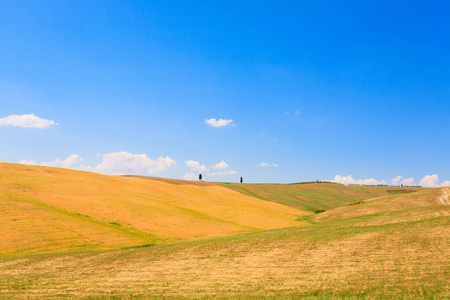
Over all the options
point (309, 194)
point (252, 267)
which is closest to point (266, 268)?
point (252, 267)

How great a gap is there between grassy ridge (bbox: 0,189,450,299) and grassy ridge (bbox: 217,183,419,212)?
67130mm

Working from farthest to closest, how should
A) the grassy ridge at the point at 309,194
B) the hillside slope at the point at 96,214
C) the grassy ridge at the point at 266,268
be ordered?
the grassy ridge at the point at 309,194 → the hillside slope at the point at 96,214 → the grassy ridge at the point at 266,268

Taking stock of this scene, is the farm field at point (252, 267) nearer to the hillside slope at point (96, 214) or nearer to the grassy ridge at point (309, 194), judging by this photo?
the hillside slope at point (96, 214)

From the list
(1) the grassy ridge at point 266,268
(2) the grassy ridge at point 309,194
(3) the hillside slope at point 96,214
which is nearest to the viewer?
(1) the grassy ridge at point 266,268

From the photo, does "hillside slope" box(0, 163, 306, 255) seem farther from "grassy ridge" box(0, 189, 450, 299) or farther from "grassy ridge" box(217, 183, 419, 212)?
"grassy ridge" box(217, 183, 419, 212)

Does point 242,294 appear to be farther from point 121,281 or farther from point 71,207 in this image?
point 71,207

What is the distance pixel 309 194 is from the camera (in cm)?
Result: 11750

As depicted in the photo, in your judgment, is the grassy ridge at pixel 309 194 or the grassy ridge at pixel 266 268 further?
the grassy ridge at pixel 309 194

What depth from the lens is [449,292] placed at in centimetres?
1382

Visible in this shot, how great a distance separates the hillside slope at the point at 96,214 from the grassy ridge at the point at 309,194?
3518 cm

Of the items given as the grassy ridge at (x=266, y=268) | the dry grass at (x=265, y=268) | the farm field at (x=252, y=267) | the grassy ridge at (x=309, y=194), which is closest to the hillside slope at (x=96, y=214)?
the farm field at (x=252, y=267)

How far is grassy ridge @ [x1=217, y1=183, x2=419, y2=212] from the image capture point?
100375 millimetres

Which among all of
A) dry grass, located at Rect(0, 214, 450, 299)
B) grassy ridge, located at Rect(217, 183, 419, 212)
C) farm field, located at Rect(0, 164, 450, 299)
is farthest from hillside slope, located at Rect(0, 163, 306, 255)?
grassy ridge, located at Rect(217, 183, 419, 212)

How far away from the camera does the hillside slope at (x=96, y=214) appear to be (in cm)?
3506
